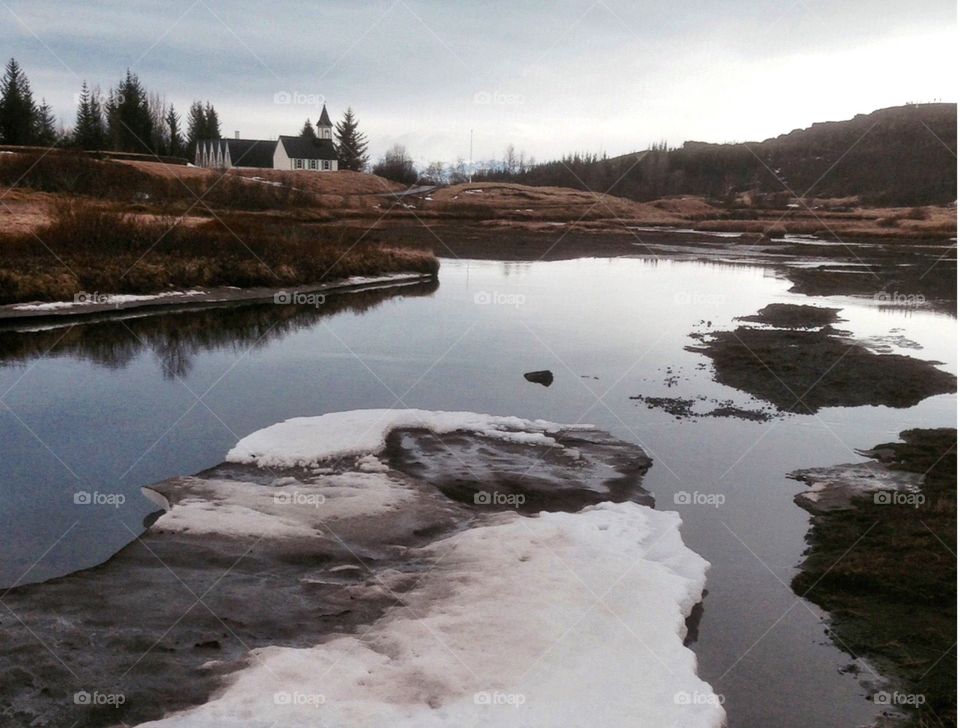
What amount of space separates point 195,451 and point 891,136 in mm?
157656

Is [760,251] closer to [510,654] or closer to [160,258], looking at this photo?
[160,258]

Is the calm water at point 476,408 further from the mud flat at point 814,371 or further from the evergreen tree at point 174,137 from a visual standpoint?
the evergreen tree at point 174,137

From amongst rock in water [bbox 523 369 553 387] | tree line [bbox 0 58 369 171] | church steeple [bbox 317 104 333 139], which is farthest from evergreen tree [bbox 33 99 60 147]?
rock in water [bbox 523 369 553 387]

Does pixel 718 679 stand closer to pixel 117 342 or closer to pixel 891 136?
pixel 117 342

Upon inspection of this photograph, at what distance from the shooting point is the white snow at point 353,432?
43.5ft

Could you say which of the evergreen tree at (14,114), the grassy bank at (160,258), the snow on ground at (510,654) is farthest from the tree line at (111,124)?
the snow on ground at (510,654)

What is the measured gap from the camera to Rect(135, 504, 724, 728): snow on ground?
6938 millimetres

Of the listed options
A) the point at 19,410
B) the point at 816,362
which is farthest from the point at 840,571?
the point at 19,410

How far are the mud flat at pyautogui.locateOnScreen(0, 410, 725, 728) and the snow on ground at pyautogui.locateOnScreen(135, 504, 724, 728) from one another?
21 millimetres

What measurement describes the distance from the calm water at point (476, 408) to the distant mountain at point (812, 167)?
97.2m

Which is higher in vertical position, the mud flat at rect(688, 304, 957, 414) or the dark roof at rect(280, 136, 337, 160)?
the dark roof at rect(280, 136, 337, 160)

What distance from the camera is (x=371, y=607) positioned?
8.77 m

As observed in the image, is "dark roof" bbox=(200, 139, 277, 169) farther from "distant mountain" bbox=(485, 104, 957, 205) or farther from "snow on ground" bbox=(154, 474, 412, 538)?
"snow on ground" bbox=(154, 474, 412, 538)

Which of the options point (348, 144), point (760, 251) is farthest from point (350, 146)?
point (760, 251)
